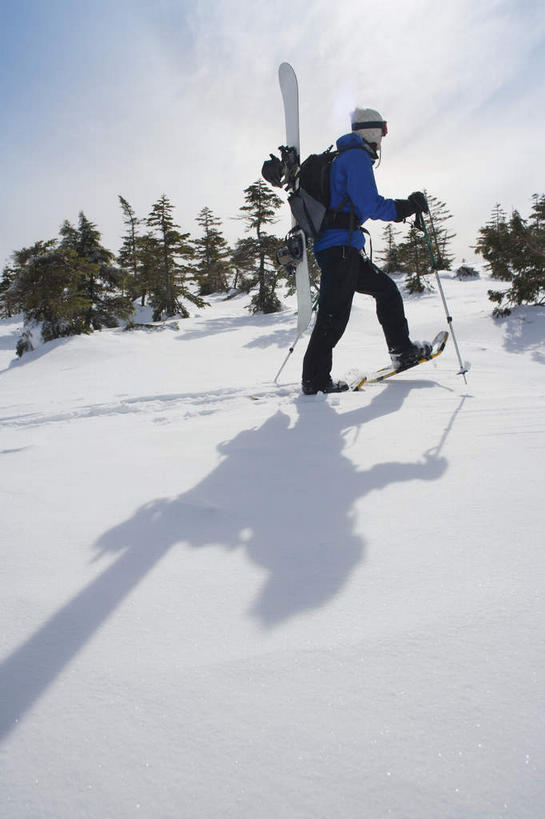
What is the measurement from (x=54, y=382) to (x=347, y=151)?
4627 millimetres

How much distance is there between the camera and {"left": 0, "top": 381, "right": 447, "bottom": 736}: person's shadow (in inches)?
40.6

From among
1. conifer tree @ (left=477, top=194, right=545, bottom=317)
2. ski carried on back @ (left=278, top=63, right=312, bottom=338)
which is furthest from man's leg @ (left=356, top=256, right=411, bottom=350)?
conifer tree @ (left=477, top=194, right=545, bottom=317)

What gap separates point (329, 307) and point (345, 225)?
66 cm

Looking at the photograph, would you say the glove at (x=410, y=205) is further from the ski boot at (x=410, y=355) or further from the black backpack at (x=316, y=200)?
the ski boot at (x=410, y=355)

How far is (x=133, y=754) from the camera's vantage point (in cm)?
75

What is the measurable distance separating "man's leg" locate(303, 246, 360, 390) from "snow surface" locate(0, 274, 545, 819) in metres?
1.16

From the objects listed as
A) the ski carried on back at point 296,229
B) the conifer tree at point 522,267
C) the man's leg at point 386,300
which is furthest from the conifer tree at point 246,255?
the man's leg at point 386,300

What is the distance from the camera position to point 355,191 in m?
3.24

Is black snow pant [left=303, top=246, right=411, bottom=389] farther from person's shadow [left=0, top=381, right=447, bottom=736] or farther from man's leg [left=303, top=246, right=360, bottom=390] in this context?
person's shadow [left=0, top=381, right=447, bottom=736]

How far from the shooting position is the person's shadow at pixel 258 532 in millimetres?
1030

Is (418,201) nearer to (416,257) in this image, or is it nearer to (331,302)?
(331,302)

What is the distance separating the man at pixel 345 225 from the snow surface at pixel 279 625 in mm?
1218

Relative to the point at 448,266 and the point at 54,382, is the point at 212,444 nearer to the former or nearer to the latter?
the point at 54,382

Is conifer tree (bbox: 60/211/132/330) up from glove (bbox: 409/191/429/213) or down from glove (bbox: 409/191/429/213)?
up
